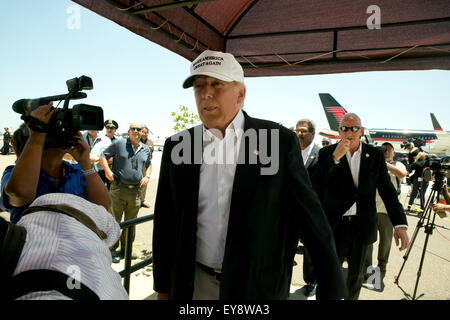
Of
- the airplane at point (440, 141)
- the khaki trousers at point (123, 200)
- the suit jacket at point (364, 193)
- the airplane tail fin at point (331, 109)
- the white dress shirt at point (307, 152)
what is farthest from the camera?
the airplane tail fin at point (331, 109)

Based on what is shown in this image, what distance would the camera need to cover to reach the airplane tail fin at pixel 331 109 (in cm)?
2748

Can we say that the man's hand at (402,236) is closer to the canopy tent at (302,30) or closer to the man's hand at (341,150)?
the man's hand at (341,150)

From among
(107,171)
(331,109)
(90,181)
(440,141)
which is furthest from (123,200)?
(440,141)

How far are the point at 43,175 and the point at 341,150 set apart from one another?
9.17 feet

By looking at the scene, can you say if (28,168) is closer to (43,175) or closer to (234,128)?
(43,175)

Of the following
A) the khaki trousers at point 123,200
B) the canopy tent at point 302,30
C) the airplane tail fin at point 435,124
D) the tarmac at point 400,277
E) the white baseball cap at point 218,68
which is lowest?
the tarmac at point 400,277

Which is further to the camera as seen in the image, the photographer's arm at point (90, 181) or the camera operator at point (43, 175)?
the photographer's arm at point (90, 181)

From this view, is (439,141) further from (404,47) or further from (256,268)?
(256,268)

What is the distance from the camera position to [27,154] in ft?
4.63

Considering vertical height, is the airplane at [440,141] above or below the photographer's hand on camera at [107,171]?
above

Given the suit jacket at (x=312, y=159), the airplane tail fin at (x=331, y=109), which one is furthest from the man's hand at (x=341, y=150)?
the airplane tail fin at (x=331, y=109)

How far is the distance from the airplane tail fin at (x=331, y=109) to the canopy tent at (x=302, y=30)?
88.3 ft
